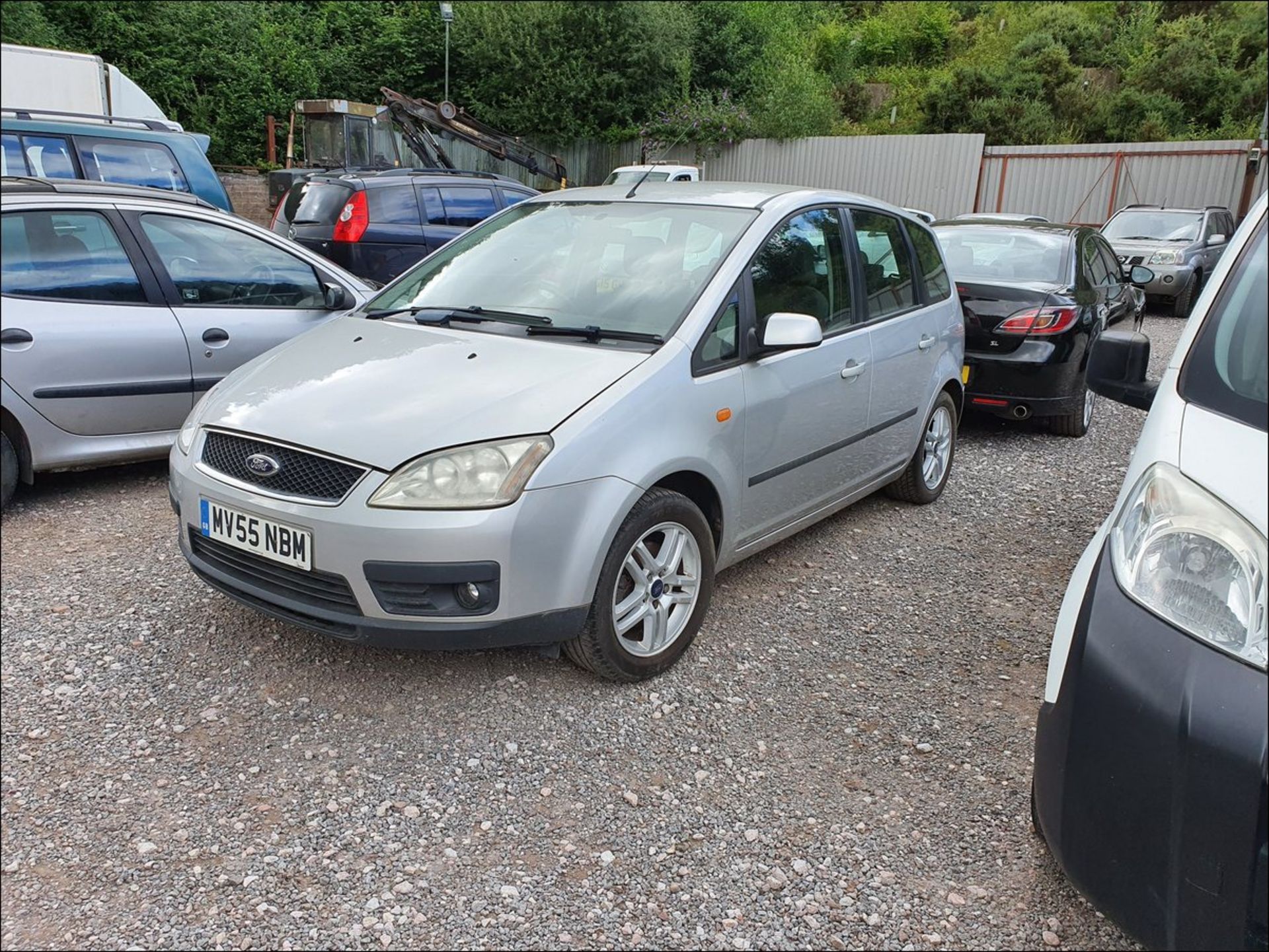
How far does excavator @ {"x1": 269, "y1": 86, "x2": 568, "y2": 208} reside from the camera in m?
17.3

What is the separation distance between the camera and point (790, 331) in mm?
3443

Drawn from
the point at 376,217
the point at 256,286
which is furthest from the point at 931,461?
the point at 376,217

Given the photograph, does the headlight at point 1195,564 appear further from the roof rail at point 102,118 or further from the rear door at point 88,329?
the roof rail at point 102,118

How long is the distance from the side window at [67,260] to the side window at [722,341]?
2800 millimetres

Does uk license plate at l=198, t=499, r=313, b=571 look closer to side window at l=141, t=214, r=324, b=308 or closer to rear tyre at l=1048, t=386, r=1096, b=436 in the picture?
side window at l=141, t=214, r=324, b=308

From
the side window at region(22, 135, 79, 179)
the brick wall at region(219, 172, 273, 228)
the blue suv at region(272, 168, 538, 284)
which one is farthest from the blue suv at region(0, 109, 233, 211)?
the brick wall at region(219, 172, 273, 228)

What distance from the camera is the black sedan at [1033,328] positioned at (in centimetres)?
629

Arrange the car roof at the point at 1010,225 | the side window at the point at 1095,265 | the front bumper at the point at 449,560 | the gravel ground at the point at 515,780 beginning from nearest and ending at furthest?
the gravel ground at the point at 515,780
the front bumper at the point at 449,560
the side window at the point at 1095,265
the car roof at the point at 1010,225

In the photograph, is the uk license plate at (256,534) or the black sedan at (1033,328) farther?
the black sedan at (1033,328)

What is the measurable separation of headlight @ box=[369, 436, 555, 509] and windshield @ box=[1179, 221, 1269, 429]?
1641 millimetres

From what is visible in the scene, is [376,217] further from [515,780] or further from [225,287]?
[515,780]

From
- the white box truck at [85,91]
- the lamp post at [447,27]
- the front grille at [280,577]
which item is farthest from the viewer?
the lamp post at [447,27]

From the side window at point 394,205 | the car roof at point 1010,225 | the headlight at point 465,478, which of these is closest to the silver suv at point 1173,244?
the car roof at point 1010,225

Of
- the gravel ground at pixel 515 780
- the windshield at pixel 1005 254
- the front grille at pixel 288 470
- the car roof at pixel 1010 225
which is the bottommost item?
the gravel ground at pixel 515 780
